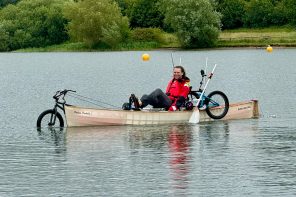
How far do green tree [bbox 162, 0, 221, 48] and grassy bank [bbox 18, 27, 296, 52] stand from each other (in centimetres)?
565

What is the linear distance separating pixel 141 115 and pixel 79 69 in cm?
6114

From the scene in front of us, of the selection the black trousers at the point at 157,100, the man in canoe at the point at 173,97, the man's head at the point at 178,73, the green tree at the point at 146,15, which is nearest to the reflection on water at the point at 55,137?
the man in canoe at the point at 173,97

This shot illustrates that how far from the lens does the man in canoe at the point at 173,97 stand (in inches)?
1406

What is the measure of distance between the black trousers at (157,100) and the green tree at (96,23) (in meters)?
104

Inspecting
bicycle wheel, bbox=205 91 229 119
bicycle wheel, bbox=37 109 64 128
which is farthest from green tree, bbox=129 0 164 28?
bicycle wheel, bbox=205 91 229 119

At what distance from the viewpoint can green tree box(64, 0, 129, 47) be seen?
461 feet

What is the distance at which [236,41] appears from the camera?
460 ft

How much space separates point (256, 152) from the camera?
29469 millimetres

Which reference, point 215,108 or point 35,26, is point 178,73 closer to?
point 215,108

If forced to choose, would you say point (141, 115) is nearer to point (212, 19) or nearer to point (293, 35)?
point (212, 19)

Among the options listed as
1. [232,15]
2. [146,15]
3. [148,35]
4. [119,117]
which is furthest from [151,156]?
[146,15]

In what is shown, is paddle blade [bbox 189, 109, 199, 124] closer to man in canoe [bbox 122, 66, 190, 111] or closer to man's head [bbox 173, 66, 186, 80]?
man in canoe [bbox 122, 66, 190, 111]

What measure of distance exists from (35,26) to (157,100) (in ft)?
405

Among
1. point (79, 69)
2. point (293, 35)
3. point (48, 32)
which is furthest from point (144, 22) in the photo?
point (79, 69)
